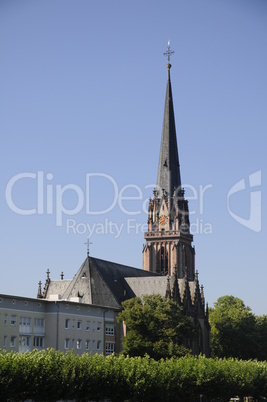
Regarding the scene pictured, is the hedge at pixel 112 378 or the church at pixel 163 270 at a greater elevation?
the church at pixel 163 270

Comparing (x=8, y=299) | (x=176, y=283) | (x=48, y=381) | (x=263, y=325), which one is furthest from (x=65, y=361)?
(x=263, y=325)

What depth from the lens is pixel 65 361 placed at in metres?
67.8

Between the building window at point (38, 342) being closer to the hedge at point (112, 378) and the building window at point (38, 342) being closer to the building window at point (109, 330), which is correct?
the building window at point (109, 330)

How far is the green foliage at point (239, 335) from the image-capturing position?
146000 mm

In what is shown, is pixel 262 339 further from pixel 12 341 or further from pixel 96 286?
pixel 12 341

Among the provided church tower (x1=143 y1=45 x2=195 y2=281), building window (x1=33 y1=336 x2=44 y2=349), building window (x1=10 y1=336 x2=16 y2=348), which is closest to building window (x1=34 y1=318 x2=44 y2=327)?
building window (x1=33 y1=336 x2=44 y2=349)

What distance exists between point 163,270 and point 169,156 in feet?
81.4

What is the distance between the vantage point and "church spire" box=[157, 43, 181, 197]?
534 ft

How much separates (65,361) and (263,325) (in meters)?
92.8

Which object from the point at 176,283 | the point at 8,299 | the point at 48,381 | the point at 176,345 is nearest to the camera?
the point at 48,381

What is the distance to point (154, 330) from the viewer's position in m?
106

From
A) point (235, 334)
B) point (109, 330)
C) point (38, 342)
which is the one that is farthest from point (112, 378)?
point (235, 334)

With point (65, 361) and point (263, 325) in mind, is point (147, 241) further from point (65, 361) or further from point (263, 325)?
point (65, 361)

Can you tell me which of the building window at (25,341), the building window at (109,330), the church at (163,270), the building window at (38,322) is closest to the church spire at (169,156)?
the church at (163,270)
